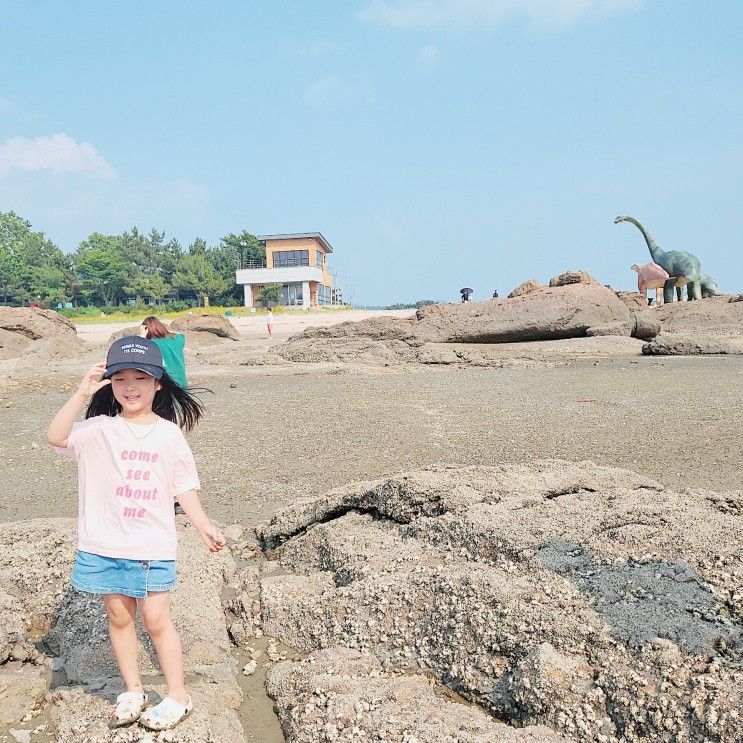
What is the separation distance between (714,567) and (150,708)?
2.07 metres

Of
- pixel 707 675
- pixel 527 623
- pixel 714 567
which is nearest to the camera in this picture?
pixel 707 675

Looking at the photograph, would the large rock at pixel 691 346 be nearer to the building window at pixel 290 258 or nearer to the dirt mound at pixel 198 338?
the dirt mound at pixel 198 338

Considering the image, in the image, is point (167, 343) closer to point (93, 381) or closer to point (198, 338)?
point (93, 381)

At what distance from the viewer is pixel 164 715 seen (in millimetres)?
2037

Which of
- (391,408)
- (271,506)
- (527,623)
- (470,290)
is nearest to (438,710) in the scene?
(527,623)

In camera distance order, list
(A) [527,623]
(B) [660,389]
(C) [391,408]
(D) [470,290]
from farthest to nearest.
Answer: (D) [470,290], (B) [660,389], (C) [391,408], (A) [527,623]

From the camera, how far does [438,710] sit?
204 centimetres

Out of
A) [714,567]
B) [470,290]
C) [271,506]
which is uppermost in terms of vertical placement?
[470,290]

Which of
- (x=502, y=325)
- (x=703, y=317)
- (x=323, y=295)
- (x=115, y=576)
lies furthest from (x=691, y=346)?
(x=323, y=295)

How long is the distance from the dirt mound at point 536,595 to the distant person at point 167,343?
1651 mm

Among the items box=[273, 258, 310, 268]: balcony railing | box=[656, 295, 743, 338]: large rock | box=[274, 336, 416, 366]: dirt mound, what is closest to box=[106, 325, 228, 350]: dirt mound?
box=[274, 336, 416, 366]: dirt mound

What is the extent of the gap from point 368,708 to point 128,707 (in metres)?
0.77

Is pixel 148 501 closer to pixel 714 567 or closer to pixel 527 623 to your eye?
pixel 527 623

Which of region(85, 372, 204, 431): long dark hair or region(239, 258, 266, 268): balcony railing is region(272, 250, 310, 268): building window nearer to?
region(239, 258, 266, 268): balcony railing
